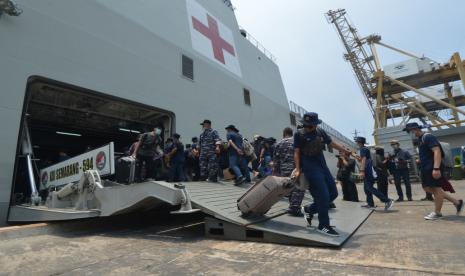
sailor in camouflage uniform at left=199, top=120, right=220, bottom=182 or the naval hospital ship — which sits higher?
the naval hospital ship

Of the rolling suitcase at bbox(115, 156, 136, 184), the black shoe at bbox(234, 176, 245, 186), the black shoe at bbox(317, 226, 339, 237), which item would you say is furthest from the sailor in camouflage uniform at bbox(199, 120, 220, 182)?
the black shoe at bbox(317, 226, 339, 237)

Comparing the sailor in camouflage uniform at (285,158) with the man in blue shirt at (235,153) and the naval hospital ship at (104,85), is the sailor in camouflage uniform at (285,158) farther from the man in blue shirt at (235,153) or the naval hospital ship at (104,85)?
the naval hospital ship at (104,85)

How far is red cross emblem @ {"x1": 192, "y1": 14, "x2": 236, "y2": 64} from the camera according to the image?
31.1ft

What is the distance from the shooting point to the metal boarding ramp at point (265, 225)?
2576mm

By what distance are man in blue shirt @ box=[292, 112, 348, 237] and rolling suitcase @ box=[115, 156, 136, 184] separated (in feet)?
9.65

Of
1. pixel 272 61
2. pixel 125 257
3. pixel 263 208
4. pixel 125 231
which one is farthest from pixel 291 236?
pixel 272 61

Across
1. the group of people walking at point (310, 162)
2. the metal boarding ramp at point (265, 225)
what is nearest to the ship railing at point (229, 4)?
the group of people walking at point (310, 162)

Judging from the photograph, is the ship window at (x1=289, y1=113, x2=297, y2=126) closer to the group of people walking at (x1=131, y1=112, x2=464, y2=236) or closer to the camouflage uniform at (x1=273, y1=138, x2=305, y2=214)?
the group of people walking at (x1=131, y1=112, x2=464, y2=236)

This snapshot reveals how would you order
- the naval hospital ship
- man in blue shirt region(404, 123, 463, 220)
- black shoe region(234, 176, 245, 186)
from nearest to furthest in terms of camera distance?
man in blue shirt region(404, 123, 463, 220) < the naval hospital ship < black shoe region(234, 176, 245, 186)

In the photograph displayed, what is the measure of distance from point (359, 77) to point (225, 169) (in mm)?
24848

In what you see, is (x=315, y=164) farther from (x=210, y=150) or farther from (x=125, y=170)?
(x=125, y=170)

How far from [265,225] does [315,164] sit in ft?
2.58

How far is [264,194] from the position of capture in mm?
2893

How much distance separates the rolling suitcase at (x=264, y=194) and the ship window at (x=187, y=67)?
5.89 m
